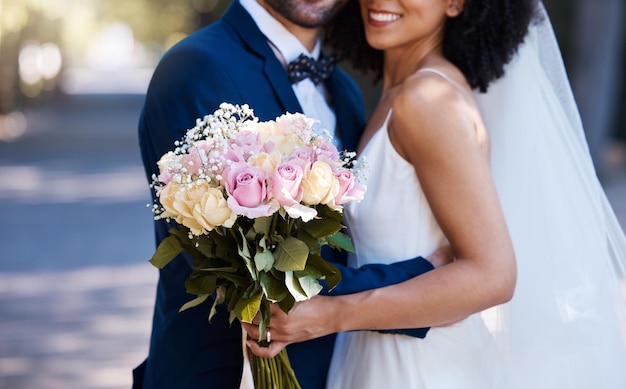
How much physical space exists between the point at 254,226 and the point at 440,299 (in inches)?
26.3

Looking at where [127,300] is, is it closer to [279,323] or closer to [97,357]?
[97,357]

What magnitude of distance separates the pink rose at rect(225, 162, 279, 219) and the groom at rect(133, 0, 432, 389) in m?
0.50

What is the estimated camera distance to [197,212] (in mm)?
2119

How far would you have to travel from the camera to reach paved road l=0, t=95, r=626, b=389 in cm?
648

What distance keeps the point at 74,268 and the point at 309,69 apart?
667 cm

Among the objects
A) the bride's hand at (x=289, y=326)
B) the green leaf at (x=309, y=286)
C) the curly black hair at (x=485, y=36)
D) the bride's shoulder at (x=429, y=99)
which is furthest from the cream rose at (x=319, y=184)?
the curly black hair at (x=485, y=36)

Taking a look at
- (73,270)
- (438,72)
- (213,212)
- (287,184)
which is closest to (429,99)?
(438,72)

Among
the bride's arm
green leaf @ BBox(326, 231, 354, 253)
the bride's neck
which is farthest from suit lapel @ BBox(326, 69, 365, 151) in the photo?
green leaf @ BBox(326, 231, 354, 253)

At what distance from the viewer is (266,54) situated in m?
2.88

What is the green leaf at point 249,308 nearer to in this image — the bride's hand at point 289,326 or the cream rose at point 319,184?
the bride's hand at point 289,326

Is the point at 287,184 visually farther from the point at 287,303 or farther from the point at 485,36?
the point at 485,36

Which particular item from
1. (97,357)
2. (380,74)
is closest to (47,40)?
(97,357)

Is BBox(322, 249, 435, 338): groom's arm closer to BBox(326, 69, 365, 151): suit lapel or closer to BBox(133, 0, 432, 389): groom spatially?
BBox(133, 0, 432, 389): groom

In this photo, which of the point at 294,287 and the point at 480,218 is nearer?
the point at 294,287
